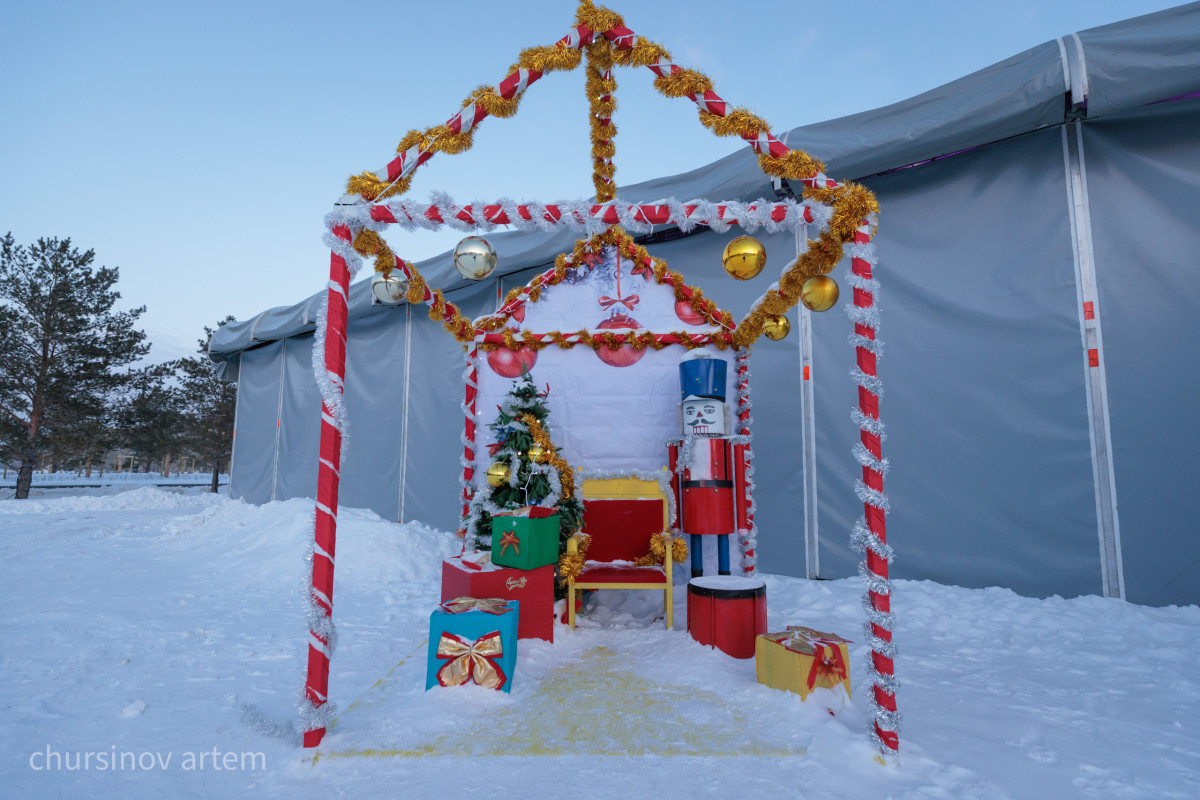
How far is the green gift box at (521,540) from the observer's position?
13.3 ft

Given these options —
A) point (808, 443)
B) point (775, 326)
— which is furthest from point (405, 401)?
point (775, 326)

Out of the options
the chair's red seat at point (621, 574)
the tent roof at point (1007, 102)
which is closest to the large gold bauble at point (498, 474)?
the chair's red seat at point (621, 574)

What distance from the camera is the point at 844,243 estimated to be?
290 centimetres

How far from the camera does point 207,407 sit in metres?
23.4

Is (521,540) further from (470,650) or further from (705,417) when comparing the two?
(705,417)

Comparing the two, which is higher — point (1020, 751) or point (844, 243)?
point (844, 243)

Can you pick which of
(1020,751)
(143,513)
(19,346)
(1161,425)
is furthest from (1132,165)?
(19,346)

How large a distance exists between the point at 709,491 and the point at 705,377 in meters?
1.02

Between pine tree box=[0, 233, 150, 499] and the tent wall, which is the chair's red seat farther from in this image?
pine tree box=[0, 233, 150, 499]

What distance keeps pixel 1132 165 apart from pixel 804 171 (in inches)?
180

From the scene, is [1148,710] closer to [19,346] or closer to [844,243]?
[844,243]

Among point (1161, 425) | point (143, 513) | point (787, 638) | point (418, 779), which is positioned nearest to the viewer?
point (418, 779)

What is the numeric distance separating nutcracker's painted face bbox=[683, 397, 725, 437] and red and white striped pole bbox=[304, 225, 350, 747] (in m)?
2.95

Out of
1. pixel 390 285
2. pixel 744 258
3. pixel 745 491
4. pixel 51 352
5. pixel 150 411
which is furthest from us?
pixel 150 411
